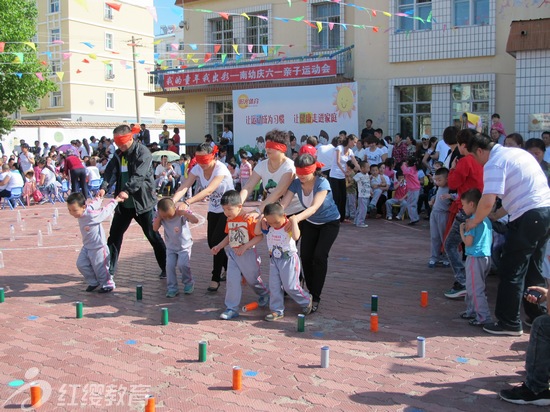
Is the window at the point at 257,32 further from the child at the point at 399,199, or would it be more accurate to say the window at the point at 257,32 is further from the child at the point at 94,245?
the child at the point at 94,245

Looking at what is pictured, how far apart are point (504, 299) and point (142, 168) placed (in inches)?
181

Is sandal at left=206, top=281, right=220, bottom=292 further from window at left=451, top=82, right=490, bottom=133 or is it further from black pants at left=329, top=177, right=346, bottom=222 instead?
window at left=451, top=82, right=490, bottom=133

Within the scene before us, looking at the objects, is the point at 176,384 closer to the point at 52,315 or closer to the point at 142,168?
the point at 52,315

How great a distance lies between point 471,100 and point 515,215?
1355 centimetres

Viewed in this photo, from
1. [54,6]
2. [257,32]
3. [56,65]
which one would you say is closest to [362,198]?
[257,32]

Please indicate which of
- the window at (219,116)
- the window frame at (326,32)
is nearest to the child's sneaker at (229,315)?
the window frame at (326,32)

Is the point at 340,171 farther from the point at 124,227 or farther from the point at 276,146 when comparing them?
the point at 276,146

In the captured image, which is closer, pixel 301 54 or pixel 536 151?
pixel 536 151

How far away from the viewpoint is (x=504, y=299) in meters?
5.59

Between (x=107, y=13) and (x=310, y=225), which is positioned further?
(x=107, y=13)

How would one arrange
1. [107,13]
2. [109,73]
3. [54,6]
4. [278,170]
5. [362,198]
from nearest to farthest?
[278,170]
[362,198]
[54,6]
[107,13]
[109,73]

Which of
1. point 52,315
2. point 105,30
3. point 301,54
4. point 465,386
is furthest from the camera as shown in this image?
point 105,30

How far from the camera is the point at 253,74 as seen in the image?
2152cm

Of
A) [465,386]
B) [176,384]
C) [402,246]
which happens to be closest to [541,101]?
[402,246]
